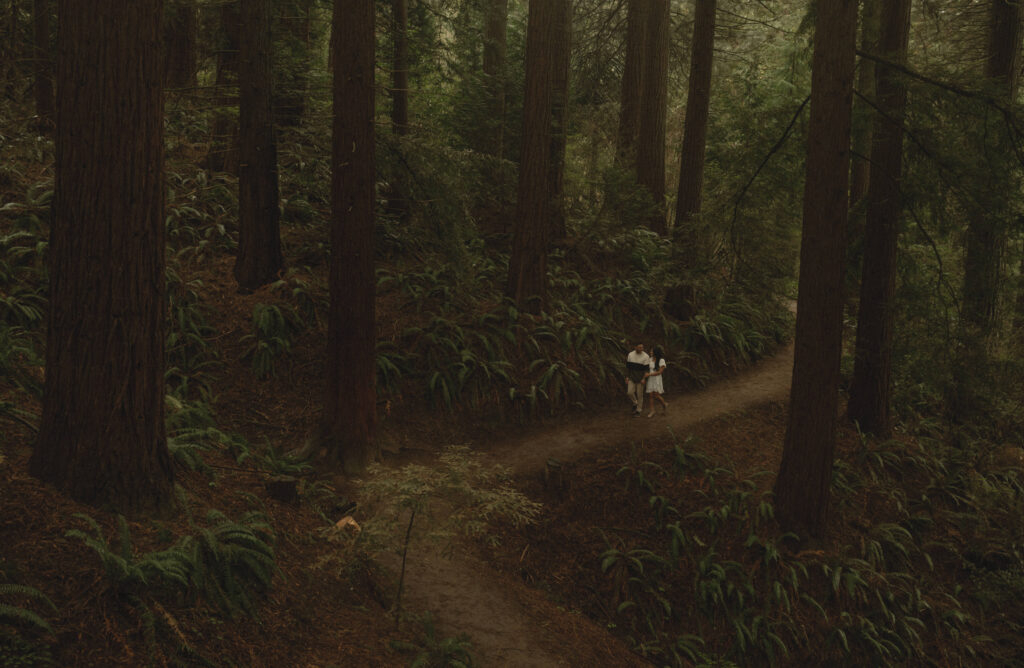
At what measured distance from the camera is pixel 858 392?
12523 mm

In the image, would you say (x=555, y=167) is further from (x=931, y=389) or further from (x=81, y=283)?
(x=81, y=283)

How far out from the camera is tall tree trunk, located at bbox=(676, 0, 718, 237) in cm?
1451

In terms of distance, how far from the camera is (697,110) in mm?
15008

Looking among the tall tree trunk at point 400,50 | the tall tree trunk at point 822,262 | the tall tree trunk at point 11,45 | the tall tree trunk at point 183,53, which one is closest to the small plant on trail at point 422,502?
the tall tree trunk at point 822,262

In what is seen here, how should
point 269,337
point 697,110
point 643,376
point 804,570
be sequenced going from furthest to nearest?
point 697,110 < point 643,376 < point 269,337 < point 804,570

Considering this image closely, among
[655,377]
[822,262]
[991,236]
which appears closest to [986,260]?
[991,236]

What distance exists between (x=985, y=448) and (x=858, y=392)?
10.4ft

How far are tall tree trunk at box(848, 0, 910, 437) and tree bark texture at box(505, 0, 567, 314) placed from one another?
5.76 metres

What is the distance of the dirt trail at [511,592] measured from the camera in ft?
22.7

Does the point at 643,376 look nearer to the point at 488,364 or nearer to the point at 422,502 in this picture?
the point at 488,364

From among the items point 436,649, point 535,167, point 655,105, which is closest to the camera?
point 436,649

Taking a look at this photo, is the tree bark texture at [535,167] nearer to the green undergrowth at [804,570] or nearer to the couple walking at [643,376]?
the couple walking at [643,376]

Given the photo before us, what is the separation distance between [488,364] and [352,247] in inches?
161

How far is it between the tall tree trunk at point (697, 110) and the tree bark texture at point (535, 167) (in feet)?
11.6
